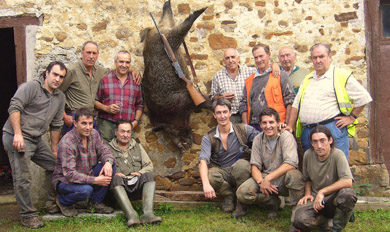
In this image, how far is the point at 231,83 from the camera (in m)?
4.78

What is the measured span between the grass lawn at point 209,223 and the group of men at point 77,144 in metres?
0.13

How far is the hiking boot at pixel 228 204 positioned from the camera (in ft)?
14.0

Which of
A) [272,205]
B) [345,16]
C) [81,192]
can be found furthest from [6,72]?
[345,16]

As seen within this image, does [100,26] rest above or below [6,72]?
above

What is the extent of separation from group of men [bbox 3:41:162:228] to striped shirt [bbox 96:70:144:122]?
0.5 inches

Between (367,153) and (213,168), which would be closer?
(213,168)

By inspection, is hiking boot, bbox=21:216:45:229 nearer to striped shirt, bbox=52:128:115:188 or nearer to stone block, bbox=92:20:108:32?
striped shirt, bbox=52:128:115:188

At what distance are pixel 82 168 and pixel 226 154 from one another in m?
1.58

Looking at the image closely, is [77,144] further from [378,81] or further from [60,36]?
[378,81]

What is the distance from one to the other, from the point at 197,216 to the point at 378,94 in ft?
9.66

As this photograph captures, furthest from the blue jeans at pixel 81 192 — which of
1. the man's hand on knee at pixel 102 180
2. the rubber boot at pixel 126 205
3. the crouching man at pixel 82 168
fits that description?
the rubber boot at pixel 126 205

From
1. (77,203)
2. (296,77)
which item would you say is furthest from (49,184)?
(296,77)

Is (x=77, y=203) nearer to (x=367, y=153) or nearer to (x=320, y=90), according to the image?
(x=320, y=90)

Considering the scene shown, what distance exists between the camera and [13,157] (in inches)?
157
